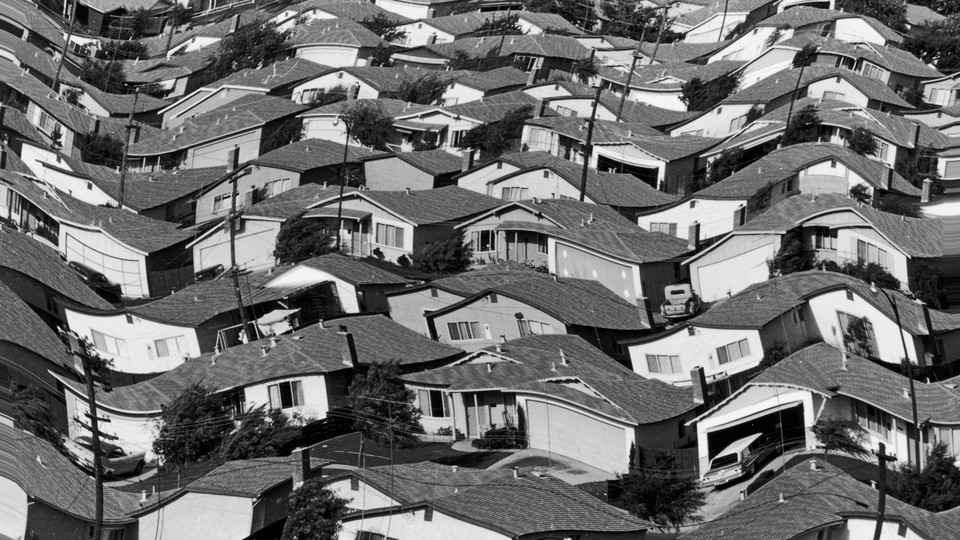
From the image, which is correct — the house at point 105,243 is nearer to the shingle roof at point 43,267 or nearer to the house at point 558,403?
the shingle roof at point 43,267

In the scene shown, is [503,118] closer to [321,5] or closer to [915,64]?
[915,64]

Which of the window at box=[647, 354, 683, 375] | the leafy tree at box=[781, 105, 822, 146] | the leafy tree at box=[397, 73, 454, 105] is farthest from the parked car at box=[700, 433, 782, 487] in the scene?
the leafy tree at box=[397, 73, 454, 105]

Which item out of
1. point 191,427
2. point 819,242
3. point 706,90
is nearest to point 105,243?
point 191,427

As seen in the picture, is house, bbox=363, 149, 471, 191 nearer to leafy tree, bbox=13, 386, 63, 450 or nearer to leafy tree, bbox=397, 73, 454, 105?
leafy tree, bbox=397, 73, 454, 105

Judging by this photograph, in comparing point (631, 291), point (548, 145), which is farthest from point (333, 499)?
point (548, 145)

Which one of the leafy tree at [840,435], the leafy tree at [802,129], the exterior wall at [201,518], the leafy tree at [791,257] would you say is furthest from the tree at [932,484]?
the leafy tree at [802,129]

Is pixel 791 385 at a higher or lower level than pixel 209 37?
lower

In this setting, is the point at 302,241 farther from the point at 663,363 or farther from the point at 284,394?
the point at 663,363
